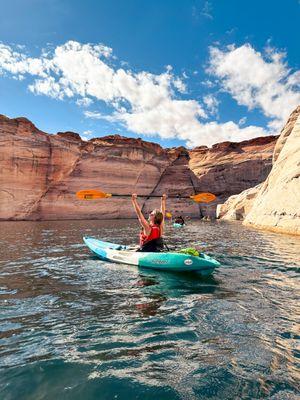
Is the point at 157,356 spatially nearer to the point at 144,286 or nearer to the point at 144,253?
the point at 144,286

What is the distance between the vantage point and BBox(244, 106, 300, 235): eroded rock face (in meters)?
18.0

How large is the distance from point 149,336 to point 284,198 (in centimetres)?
1749

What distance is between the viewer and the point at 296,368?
3.28 m

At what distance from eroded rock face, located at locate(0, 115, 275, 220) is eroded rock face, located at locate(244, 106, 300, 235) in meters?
28.1

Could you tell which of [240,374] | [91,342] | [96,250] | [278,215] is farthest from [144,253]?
[278,215]

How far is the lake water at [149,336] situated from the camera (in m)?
3.04

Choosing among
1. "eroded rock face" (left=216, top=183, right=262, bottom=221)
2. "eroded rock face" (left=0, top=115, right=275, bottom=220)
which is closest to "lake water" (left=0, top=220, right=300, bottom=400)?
"eroded rock face" (left=216, top=183, right=262, bottom=221)

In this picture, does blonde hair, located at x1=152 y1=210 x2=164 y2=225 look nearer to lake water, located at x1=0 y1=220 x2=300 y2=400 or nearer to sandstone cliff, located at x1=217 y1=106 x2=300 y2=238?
lake water, located at x1=0 y1=220 x2=300 y2=400

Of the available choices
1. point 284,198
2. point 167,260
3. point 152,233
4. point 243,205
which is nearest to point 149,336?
point 167,260

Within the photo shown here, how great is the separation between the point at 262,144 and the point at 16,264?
229 ft

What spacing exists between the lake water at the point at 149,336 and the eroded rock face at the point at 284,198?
11.4 m

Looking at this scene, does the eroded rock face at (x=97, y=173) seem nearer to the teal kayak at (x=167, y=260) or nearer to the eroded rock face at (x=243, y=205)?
the eroded rock face at (x=243, y=205)

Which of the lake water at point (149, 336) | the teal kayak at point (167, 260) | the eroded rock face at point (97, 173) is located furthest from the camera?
the eroded rock face at point (97, 173)

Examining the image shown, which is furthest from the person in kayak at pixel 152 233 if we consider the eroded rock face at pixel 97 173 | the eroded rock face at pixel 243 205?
the eroded rock face at pixel 97 173
